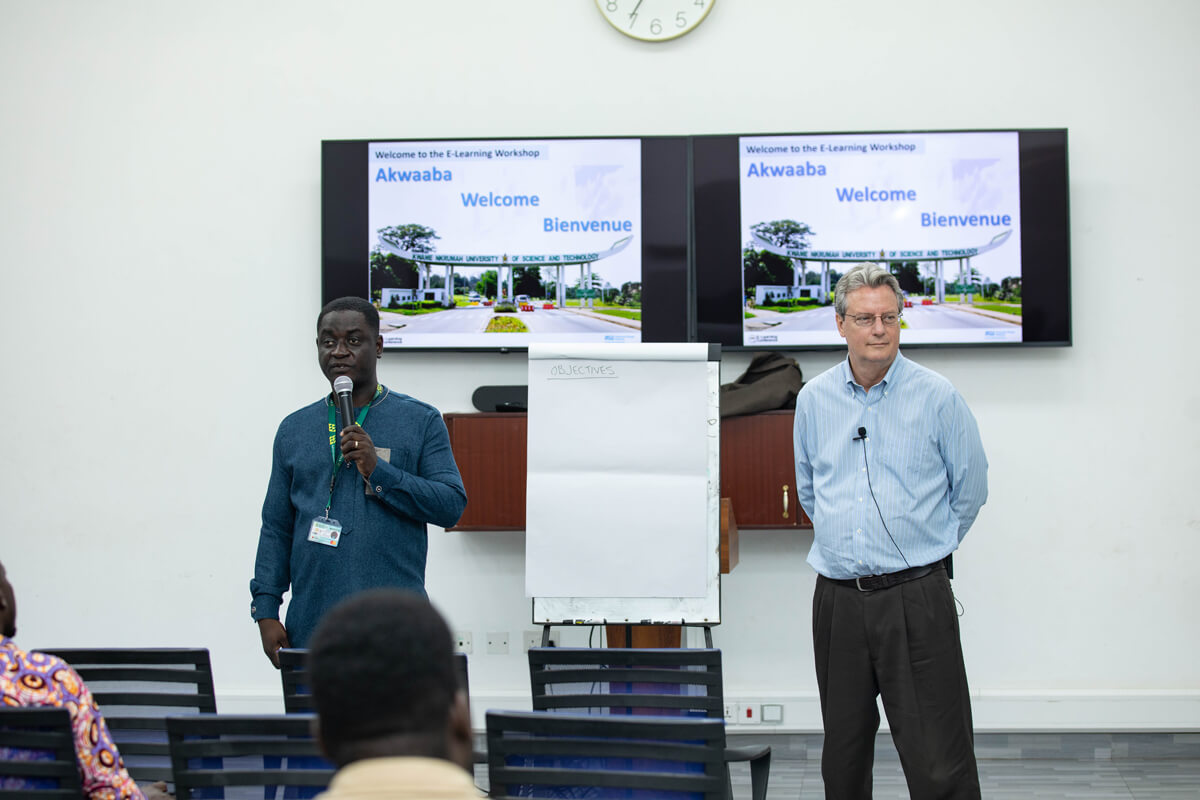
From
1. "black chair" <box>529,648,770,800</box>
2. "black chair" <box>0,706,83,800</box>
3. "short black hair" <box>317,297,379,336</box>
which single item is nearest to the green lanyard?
"short black hair" <box>317,297,379,336</box>

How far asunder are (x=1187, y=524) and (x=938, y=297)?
1408 millimetres

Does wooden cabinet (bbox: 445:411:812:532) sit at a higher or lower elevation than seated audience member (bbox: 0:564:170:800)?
higher

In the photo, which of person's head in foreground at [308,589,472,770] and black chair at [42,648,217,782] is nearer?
person's head in foreground at [308,589,472,770]

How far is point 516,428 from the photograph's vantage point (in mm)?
4082

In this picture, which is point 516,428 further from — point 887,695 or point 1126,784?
point 1126,784

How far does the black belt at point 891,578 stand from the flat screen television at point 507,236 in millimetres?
1712

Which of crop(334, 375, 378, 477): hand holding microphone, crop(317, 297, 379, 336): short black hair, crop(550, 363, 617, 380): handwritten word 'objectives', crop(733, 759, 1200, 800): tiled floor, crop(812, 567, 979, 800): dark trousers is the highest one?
crop(317, 297, 379, 336): short black hair

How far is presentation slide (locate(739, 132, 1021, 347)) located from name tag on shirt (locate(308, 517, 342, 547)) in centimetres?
211

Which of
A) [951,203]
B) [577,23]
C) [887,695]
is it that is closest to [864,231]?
[951,203]

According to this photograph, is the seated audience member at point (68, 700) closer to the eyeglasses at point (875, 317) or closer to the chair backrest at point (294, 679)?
the chair backrest at point (294, 679)

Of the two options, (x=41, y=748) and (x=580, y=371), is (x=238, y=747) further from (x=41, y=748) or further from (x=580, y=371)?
(x=580, y=371)

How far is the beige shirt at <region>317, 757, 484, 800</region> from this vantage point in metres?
1.05

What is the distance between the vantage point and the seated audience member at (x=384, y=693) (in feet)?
3.60

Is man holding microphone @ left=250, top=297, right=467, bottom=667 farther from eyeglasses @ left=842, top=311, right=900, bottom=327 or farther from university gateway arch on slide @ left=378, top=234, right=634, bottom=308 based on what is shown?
university gateway arch on slide @ left=378, top=234, right=634, bottom=308
